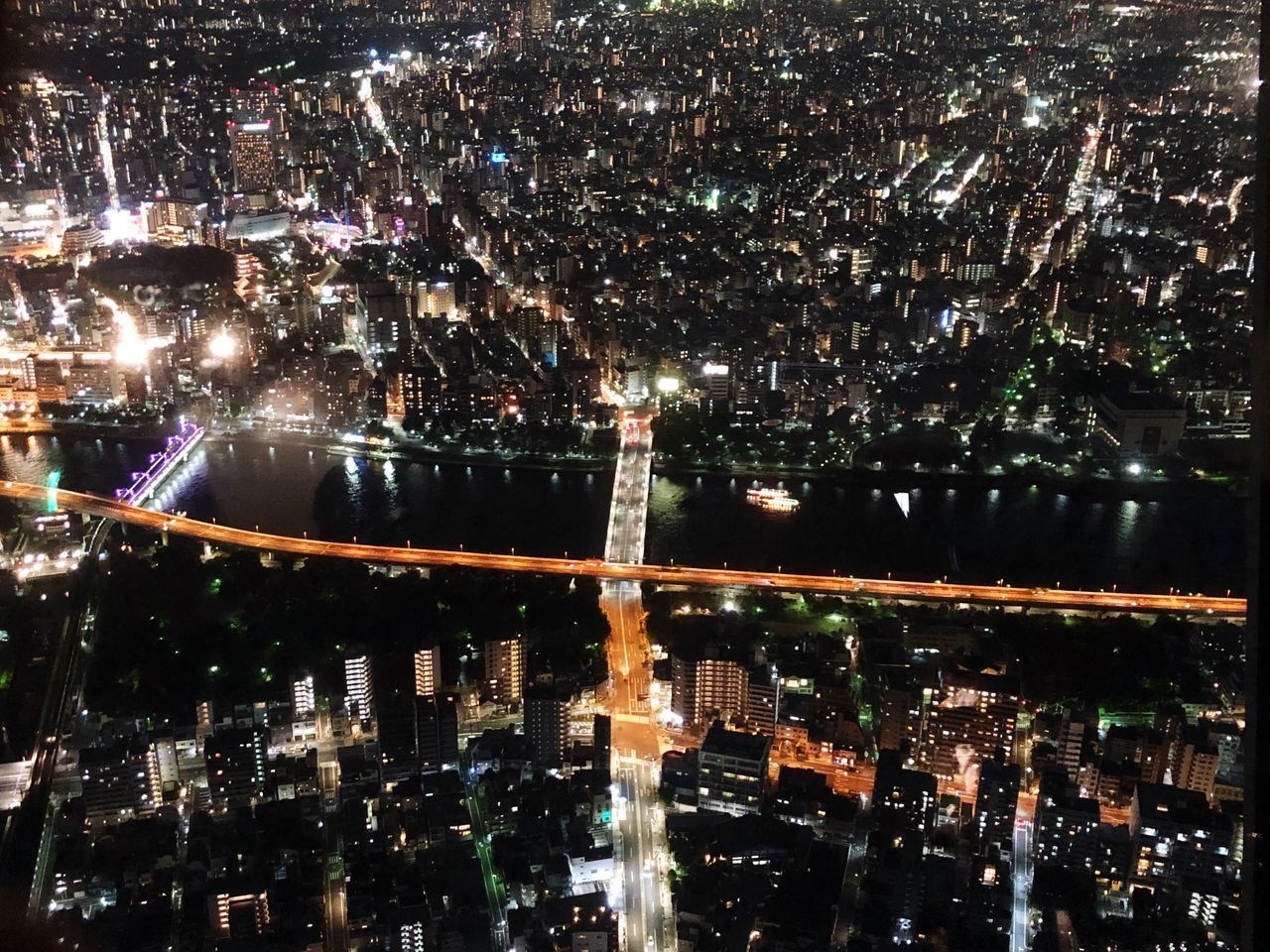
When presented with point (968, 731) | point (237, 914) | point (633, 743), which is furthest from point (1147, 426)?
point (237, 914)

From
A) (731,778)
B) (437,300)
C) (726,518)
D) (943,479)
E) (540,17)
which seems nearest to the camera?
(731,778)

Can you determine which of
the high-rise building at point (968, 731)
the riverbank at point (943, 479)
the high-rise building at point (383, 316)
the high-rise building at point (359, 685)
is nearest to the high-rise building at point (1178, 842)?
the high-rise building at point (968, 731)

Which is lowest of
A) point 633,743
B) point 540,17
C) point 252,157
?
point 633,743

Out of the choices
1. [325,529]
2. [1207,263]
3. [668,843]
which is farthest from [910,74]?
[668,843]

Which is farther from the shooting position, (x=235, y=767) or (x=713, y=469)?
(x=713, y=469)

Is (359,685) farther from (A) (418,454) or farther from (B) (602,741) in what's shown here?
(A) (418,454)

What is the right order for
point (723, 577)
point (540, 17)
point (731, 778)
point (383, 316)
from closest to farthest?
1. point (731, 778)
2. point (723, 577)
3. point (383, 316)
4. point (540, 17)

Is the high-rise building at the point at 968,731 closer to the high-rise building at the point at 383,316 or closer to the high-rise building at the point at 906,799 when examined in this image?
the high-rise building at the point at 906,799
